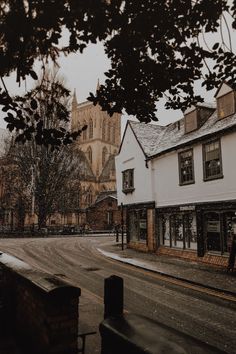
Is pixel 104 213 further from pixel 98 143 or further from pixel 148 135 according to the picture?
pixel 148 135

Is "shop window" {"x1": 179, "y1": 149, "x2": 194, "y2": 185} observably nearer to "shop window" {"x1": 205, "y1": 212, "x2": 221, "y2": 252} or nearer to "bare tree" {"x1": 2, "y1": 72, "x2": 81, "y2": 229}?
"shop window" {"x1": 205, "y1": 212, "x2": 221, "y2": 252}

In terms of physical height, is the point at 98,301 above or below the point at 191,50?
below

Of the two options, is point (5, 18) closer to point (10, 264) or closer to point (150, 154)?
point (10, 264)

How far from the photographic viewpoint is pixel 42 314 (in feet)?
14.6

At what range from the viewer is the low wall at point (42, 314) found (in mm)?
4262

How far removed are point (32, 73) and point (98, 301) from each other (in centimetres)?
715

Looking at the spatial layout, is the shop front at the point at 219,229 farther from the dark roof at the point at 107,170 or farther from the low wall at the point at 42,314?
the dark roof at the point at 107,170

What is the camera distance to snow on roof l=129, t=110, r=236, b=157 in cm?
1677

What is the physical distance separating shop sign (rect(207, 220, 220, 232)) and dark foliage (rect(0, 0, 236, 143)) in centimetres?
1134

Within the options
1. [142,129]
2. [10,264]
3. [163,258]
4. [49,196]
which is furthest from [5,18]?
[49,196]

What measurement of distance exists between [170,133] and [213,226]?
29.3 feet

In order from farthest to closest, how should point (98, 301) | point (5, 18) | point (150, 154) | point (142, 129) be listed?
point (142, 129), point (150, 154), point (98, 301), point (5, 18)

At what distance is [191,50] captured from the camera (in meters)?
5.52

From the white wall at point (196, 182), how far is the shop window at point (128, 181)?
311cm
